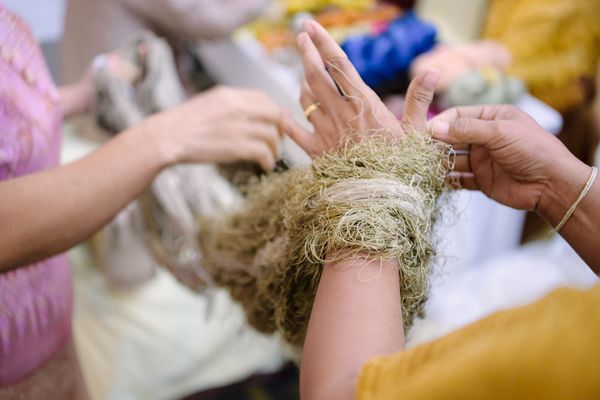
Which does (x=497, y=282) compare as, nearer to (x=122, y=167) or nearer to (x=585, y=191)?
(x=585, y=191)

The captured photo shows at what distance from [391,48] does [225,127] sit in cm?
58

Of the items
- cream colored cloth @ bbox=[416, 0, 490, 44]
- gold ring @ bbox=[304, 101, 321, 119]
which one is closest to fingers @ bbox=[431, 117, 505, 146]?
gold ring @ bbox=[304, 101, 321, 119]

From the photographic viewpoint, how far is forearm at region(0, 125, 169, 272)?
0.44 meters

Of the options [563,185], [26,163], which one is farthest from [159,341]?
[563,185]

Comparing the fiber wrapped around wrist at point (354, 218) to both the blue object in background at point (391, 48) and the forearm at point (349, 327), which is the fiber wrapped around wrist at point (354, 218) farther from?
the blue object in background at point (391, 48)

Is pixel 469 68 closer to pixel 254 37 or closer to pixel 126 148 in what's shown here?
pixel 254 37

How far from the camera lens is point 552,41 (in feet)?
3.12

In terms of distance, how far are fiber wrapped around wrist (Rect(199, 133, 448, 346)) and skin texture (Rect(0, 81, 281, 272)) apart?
0.21 ft

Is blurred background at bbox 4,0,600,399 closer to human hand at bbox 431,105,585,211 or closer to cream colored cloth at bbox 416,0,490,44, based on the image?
cream colored cloth at bbox 416,0,490,44

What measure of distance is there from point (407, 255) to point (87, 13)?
83cm

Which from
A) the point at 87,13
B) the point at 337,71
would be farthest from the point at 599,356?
the point at 87,13

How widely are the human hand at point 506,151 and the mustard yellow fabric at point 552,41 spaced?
517mm

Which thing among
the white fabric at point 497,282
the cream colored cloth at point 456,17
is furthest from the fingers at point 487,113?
the cream colored cloth at point 456,17

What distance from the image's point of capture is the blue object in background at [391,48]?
0.98 meters
